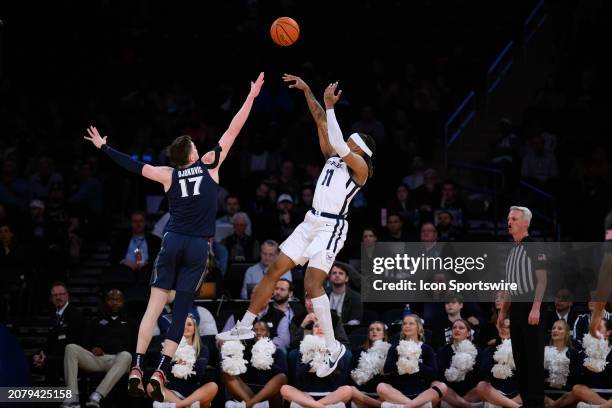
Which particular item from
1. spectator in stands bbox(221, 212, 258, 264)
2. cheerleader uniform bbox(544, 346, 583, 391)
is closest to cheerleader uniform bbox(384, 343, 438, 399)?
cheerleader uniform bbox(544, 346, 583, 391)

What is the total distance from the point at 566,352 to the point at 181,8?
11.8 m

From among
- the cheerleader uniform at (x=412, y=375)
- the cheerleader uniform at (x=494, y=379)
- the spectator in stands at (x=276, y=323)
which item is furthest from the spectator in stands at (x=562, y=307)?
the spectator in stands at (x=276, y=323)

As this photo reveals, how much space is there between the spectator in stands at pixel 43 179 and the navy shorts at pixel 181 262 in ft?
27.5

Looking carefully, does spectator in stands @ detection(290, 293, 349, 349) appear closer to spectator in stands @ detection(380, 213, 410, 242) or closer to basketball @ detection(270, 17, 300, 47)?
spectator in stands @ detection(380, 213, 410, 242)

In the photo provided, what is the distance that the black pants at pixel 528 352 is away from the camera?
11.6 m

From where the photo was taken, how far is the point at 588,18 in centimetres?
2117

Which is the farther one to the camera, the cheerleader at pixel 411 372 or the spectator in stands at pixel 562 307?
the spectator in stands at pixel 562 307

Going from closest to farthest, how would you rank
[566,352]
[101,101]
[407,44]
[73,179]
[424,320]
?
[566,352] < [424,320] < [73,179] < [101,101] < [407,44]

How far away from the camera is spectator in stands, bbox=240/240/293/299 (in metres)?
15.3

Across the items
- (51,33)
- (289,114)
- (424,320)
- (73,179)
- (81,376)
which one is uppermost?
(51,33)

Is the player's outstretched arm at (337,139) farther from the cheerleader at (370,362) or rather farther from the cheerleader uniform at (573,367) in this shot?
the cheerleader uniform at (573,367)

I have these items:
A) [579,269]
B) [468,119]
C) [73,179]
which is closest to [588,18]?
[468,119]

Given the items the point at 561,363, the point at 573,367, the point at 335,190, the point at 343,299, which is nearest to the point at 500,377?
the point at 561,363

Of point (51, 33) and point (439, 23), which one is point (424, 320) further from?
point (51, 33)
